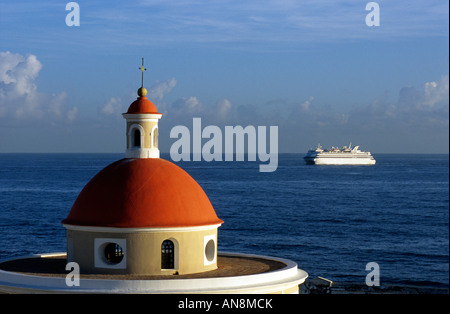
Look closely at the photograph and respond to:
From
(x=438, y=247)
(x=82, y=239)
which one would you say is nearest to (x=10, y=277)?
(x=82, y=239)

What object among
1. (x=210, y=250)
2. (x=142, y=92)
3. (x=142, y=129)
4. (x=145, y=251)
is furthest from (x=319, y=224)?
(x=145, y=251)

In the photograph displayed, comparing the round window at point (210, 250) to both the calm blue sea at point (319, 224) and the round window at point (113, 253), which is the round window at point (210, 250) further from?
the calm blue sea at point (319, 224)

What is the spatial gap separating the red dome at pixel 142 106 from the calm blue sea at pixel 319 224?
107ft

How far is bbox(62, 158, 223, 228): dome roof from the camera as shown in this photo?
23.2m

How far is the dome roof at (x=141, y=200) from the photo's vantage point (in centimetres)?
2319

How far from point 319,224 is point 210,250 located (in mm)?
58105

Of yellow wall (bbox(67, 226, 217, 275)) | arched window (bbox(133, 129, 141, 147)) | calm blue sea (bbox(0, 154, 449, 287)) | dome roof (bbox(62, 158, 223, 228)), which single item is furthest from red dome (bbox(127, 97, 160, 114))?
calm blue sea (bbox(0, 154, 449, 287))

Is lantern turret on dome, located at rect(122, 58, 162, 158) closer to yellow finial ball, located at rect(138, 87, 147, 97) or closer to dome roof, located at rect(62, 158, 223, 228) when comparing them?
yellow finial ball, located at rect(138, 87, 147, 97)

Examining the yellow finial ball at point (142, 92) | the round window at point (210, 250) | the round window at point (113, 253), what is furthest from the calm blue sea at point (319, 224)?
the round window at point (113, 253)

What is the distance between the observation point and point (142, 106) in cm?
2520
